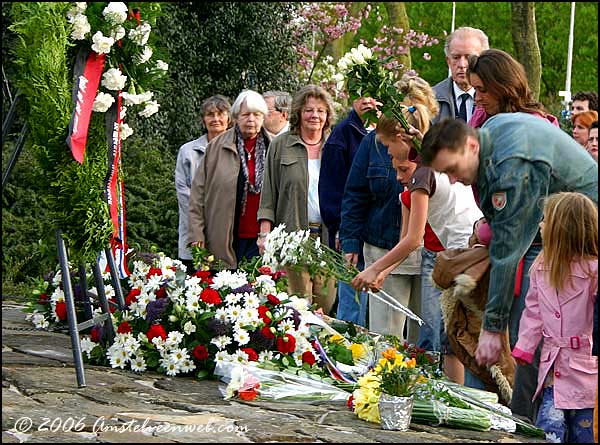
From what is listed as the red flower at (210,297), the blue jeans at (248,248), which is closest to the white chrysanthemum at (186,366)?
the red flower at (210,297)

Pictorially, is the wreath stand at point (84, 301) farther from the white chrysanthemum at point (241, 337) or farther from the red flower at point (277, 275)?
the red flower at point (277, 275)

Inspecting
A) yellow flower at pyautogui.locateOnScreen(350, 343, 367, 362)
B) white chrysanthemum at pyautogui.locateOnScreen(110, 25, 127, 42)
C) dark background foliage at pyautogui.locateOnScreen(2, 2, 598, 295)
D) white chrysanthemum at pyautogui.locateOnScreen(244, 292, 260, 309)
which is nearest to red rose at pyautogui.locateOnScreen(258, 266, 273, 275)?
white chrysanthemum at pyautogui.locateOnScreen(244, 292, 260, 309)

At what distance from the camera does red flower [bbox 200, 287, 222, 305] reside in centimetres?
639

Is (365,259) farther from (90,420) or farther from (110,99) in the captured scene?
(90,420)

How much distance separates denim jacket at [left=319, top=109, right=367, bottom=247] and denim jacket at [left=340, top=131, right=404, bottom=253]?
70 centimetres

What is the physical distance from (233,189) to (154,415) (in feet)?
12.6

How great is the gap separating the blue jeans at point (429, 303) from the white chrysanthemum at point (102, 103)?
2071 millimetres

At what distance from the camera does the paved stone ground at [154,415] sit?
14.8 feet

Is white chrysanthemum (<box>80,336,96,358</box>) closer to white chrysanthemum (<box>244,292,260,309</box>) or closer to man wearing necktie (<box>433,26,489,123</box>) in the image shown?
white chrysanthemum (<box>244,292,260,309</box>)

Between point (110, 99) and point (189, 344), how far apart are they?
1.49 metres

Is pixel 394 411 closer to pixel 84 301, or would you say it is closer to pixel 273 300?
pixel 273 300

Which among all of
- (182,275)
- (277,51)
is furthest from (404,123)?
(277,51)

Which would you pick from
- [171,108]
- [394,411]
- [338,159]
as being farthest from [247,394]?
[171,108]

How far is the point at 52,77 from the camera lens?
5.49 meters
